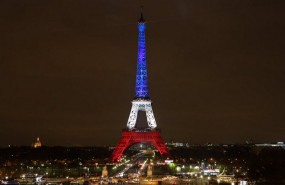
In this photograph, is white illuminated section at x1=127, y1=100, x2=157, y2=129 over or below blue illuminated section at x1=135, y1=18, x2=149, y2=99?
below

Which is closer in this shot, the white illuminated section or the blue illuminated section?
the blue illuminated section

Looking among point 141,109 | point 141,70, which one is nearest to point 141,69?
point 141,70

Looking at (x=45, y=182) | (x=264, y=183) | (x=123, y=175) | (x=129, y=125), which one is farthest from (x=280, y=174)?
(x=129, y=125)

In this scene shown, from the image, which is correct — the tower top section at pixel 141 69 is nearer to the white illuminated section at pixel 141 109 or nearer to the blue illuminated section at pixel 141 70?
the blue illuminated section at pixel 141 70

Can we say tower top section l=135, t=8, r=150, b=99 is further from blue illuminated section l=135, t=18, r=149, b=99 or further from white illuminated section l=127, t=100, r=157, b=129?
white illuminated section l=127, t=100, r=157, b=129

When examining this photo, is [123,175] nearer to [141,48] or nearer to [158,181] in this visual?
[158,181]
